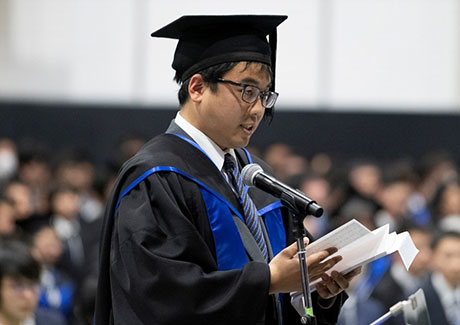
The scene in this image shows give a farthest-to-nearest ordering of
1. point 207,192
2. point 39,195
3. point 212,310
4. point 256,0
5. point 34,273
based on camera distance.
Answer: point 256,0
point 39,195
point 34,273
point 207,192
point 212,310

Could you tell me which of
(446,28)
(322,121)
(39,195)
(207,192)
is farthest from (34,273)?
(446,28)

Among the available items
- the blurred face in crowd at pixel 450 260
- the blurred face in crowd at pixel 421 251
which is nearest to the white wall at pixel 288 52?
the blurred face in crowd at pixel 421 251

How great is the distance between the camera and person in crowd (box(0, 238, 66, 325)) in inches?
191

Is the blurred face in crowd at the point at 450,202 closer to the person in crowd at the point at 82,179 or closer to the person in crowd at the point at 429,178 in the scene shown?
the person in crowd at the point at 429,178

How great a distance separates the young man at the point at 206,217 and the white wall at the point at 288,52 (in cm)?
1037

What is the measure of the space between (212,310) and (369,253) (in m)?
0.52

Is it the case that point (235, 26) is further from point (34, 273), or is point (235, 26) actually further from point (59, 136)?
point (59, 136)

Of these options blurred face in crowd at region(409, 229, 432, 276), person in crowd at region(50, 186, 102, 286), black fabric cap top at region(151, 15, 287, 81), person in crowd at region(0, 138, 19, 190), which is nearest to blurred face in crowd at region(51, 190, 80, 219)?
person in crowd at region(50, 186, 102, 286)

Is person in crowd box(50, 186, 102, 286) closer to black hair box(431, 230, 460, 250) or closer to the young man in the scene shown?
black hair box(431, 230, 460, 250)

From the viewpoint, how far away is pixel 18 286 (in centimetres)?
491

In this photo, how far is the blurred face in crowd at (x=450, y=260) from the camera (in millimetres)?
6164

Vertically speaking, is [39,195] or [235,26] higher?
[235,26]

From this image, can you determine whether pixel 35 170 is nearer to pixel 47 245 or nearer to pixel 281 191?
pixel 47 245

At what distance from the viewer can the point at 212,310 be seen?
2.88 metres
